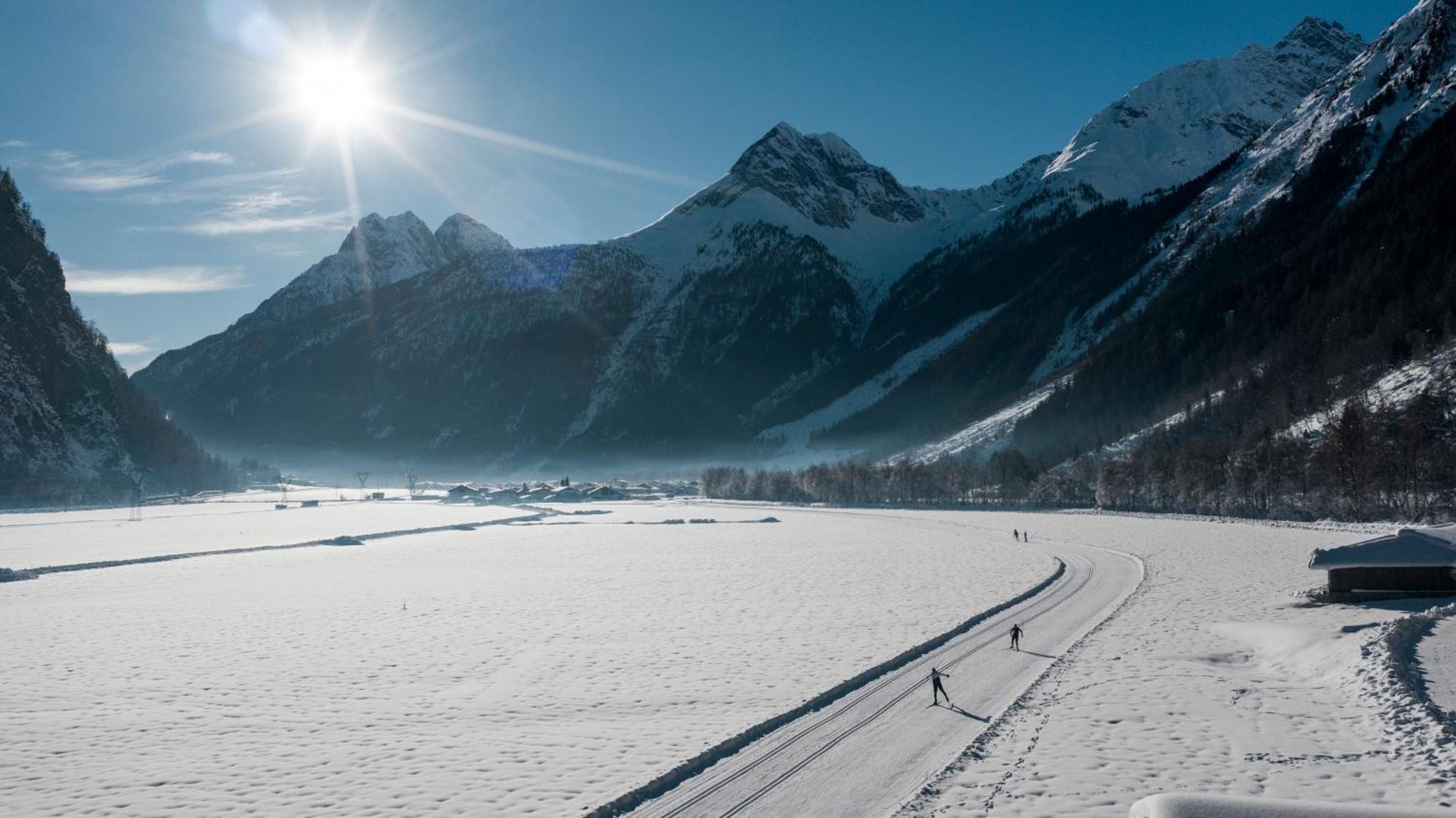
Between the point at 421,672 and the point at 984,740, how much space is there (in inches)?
671

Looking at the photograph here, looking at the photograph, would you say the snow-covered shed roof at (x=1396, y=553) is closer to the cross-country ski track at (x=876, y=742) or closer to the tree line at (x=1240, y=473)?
the cross-country ski track at (x=876, y=742)

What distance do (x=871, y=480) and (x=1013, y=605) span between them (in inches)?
5467

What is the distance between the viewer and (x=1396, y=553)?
34719 mm

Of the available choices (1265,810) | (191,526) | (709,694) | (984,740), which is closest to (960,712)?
(984,740)

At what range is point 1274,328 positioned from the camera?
172 m

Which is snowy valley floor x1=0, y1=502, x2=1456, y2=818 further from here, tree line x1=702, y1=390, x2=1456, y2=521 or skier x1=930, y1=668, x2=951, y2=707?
tree line x1=702, y1=390, x2=1456, y2=521

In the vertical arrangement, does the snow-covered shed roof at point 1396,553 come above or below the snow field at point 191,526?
above

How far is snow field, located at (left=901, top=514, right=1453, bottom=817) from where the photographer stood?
15.5 meters

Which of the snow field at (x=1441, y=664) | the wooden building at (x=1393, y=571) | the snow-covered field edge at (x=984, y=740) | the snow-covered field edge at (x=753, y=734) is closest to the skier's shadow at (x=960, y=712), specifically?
the snow-covered field edge at (x=984, y=740)

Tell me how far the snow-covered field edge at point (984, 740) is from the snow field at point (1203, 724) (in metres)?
0.06

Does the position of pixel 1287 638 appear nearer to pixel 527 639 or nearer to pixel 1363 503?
pixel 527 639

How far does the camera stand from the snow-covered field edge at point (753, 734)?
15555mm

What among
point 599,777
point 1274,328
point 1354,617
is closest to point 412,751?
point 599,777

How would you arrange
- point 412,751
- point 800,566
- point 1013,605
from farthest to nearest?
point 800,566 → point 1013,605 → point 412,751
